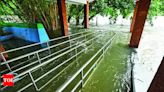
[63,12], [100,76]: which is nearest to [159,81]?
[100,76]

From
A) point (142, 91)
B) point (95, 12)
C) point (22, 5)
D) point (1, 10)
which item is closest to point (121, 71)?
point (142, 91)

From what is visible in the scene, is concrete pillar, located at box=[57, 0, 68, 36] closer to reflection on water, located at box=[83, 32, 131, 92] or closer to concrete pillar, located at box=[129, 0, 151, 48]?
reflection on water, located at box=[83, 32, 131, 92]

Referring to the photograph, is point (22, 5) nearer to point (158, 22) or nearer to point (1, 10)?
point (1, 10)

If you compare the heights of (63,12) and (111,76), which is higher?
(63,12)

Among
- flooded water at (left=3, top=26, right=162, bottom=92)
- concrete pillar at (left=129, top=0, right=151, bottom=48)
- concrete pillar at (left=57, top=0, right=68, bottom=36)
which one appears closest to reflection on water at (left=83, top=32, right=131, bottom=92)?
flooded water at (left=3, top=26, right=162, bottom=92)

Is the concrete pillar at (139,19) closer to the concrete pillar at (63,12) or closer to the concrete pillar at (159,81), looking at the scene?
the concrete pillar at (63,12)

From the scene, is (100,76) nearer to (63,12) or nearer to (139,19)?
(139,19)

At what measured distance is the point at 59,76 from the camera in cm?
289

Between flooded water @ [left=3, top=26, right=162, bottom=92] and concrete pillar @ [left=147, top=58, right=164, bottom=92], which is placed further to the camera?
flooded water @ [left=3, top=26, right=162, bottom=92]

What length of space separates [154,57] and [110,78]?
1946 mm

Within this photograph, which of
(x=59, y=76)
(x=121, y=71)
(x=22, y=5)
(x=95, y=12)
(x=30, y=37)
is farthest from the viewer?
(x=95, y=12)

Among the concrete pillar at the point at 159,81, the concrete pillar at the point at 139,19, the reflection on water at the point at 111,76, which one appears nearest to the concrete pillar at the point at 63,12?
the reflection on water at the point at 111,76

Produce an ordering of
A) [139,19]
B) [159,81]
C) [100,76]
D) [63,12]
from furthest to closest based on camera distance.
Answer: [63,12] → [139,19] → [100,76] → [159,81]

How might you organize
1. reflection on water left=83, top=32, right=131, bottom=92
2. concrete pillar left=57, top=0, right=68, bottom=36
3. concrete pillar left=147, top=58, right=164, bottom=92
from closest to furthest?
concrete pillar left=147, top=58, right=164, bottom=92, reflection on water left=83, top=32, right=131, bottom=92, concrete pillar left=57, top=0, right=68, bottom=36
